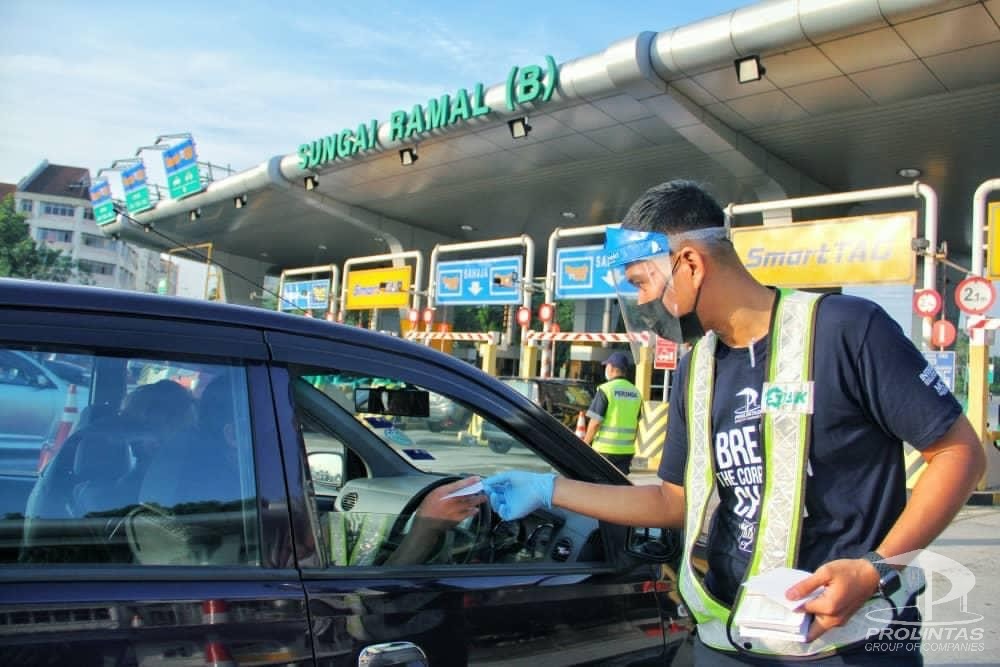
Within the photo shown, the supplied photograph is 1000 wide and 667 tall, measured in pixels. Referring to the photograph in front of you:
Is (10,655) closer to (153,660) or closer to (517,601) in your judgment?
(153,660)

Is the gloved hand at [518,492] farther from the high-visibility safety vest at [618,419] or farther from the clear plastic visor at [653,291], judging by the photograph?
the high-visibility safety vest at [618,419]

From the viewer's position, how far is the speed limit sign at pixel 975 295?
9.00 meters

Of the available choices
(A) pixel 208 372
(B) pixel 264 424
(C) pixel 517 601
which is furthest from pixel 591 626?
(A) pixel 208 372

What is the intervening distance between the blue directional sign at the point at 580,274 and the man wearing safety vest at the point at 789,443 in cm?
1143

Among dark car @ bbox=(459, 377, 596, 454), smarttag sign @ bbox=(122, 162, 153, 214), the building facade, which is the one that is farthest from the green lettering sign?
the building facade

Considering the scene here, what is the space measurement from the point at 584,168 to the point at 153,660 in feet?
52.6

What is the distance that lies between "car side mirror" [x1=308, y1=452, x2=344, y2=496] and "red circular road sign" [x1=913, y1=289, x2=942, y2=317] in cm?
915

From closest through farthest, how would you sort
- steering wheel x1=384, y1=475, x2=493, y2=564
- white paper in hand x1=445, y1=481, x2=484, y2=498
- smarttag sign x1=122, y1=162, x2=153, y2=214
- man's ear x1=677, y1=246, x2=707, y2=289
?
man's ear x1=677, y1=246, x2=707, y2=289 → steering wheel x1=384, y1=475, x2=493, y2=564 → white paper in hand x1=445, y1=481, x2=484, y2=498 → smarttag sign x1=122, y1=162, x2=153, y2=214

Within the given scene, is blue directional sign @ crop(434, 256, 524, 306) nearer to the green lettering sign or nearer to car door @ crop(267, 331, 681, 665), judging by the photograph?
the green lettering sign

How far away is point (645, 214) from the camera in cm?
176

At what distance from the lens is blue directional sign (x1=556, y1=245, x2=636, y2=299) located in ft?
44.2

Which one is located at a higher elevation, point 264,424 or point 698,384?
point 698,384

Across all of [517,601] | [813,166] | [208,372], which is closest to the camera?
[208,372]

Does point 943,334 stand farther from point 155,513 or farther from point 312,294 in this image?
point 312,294
